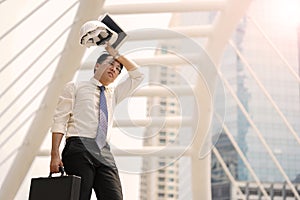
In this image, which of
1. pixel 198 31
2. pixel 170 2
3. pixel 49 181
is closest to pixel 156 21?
pixel 198 31

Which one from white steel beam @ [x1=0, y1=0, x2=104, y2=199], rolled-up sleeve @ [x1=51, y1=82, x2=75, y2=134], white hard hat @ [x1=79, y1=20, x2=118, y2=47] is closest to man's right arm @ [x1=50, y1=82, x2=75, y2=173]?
rolled-up sleeve @ [x1=51, y1=82, x2=75, y2=134]

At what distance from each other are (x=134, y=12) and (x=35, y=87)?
100cm

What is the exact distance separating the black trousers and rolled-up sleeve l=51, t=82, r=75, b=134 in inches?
2.6

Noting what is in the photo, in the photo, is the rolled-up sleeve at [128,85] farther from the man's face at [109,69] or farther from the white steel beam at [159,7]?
the white steel beam at [159,7]

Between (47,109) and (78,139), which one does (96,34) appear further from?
(47,109)

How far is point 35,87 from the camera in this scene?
4266mm

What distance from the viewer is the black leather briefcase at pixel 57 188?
6.52 ft

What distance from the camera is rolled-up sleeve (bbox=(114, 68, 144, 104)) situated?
2350mm

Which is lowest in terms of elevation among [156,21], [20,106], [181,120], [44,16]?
[181,120]

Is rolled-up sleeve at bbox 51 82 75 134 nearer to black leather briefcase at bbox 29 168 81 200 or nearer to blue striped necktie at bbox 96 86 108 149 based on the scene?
blue striped necktie at bbox 96 86 108 149

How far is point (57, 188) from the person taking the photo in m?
2.02

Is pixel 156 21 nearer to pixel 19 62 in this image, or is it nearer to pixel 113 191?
pixel 19 62

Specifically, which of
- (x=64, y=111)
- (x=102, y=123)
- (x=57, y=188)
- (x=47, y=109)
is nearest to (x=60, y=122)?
(x=64, y=111)

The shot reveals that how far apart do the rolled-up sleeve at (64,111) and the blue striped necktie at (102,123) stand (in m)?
0.12
